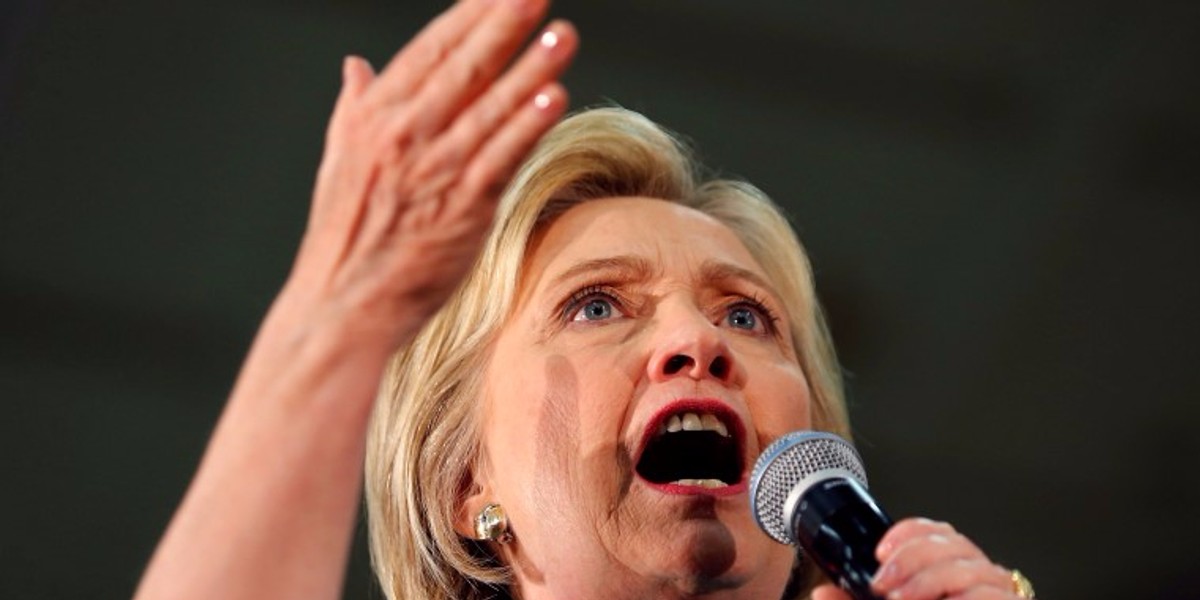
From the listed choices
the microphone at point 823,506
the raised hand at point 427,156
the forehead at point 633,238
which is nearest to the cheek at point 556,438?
the forehead at point 633,238

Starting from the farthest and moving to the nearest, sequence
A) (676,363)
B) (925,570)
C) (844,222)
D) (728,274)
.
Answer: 1. (844,222)
2. (728,274)
3. (676,363)
4. (925,570)

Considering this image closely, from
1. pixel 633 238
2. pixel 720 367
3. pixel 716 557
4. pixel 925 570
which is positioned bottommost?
pixel 925 570

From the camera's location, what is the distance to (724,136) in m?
3.68

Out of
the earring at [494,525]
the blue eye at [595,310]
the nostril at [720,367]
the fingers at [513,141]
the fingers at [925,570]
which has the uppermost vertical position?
the blue eye at [595,310]

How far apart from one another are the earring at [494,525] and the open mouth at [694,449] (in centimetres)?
18

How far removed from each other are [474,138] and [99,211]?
194cm

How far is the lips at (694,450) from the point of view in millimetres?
2084

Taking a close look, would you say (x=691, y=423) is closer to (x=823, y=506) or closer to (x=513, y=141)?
(x=823, y=506)

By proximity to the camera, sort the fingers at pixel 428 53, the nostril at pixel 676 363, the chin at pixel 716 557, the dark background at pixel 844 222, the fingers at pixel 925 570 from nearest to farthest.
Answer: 1. the fingers at pixel 925 570
2. the fingers at pixel 428 53
3. the chin at pixel 716 557
4. the nostril at pixel 676 363
5. the dark background at pixel 844 222

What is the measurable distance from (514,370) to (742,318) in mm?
344

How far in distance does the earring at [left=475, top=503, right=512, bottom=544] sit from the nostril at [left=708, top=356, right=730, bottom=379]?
324 mm

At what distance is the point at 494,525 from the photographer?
7.22ft

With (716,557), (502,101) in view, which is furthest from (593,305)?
(502,101)

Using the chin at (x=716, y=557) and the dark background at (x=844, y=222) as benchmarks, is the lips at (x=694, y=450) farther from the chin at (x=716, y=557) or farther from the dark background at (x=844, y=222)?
the dark background at (x=844, y=222)
